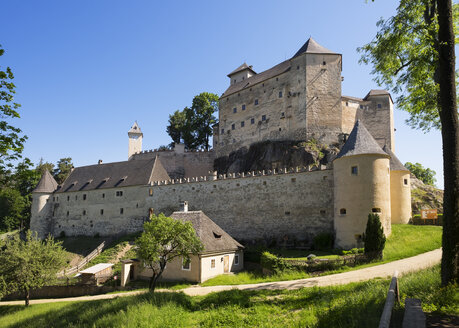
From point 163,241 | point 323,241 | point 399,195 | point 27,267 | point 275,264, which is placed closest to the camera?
point 163,241

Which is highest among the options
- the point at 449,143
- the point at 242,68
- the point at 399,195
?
the point at 242,68

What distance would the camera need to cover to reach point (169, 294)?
14312 millimetres

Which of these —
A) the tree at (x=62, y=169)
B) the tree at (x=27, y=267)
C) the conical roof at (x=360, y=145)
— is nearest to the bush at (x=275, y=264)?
the conical roof at (x=360, y=145)

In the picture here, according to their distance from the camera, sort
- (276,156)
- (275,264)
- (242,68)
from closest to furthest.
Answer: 1. (275,264)
2. (276,156)
3. (242,68)

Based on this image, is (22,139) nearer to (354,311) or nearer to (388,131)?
(354,311)

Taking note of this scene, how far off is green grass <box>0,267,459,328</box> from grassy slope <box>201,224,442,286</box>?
6295 millimetres

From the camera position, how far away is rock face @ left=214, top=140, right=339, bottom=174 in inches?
1619

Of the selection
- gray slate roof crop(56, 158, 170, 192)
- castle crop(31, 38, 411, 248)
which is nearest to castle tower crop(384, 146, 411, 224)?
castle crop(31, 38, 411, 248)

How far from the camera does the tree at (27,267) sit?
23.3 meters

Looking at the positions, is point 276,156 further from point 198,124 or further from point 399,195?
point 198,124

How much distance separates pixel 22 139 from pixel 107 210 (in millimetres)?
37330

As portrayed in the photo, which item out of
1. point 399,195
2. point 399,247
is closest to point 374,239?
point 399,247

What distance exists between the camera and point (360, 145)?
26.2m

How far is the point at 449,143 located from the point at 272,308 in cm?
826
